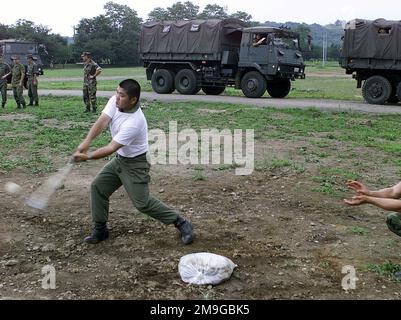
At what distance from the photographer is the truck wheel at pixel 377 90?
54.3 feet

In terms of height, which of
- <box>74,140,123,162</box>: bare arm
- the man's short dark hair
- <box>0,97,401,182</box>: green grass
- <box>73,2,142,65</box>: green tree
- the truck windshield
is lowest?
Result: <box>0,97,401,182</box>: green grass

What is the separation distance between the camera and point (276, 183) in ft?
21.8

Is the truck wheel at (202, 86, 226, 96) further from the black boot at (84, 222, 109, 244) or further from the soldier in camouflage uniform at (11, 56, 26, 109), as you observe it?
the black boot at (84, 222, 109, 244)

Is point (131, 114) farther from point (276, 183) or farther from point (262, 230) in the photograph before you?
point (276, 183)

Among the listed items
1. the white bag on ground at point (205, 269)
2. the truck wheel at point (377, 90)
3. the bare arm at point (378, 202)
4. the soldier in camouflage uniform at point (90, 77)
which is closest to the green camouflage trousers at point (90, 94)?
the soldier in camouflage uniform at point (90, 77)

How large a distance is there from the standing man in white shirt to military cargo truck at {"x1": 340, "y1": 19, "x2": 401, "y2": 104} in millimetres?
13484

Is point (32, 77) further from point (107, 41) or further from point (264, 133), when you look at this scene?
point (107, 41)

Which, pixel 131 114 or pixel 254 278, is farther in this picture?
pixel 131 114

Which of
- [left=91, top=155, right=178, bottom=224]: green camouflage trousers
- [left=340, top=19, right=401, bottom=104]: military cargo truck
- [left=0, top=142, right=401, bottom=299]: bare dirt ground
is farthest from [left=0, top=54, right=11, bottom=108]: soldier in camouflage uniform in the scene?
[left=91, top=155, right=178, bottom=224]: green camouflage trousers

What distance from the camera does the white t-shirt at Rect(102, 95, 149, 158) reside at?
421 centimetres

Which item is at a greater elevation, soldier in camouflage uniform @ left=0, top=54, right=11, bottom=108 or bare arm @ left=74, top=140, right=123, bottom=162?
soldier in camouflage uniform @ left=0, top=54, right=11, bottom=108

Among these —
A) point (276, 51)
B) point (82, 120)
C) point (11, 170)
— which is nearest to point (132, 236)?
point (11, 170)

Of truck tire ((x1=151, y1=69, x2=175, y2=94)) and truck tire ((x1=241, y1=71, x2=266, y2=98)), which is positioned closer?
truck tire ((x1=241, y1=71, x2=266, y2=98))
